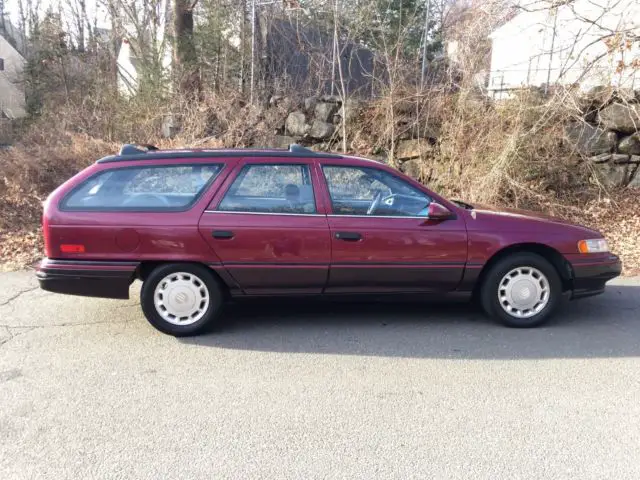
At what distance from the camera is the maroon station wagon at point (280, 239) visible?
4652mm

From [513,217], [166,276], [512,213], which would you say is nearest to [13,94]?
[166,276]

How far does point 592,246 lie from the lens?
5.05 meters

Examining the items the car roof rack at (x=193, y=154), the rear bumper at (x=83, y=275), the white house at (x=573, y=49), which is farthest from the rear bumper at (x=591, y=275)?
the white house at (x=573, y=49)

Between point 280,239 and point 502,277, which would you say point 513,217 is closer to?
point 502,277

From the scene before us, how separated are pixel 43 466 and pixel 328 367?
198 centimetres

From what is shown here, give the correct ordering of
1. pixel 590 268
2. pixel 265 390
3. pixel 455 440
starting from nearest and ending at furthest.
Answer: pixel 455 440
pixel 265 390
pixel 590 268

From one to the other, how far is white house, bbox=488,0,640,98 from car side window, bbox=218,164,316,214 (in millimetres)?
6871

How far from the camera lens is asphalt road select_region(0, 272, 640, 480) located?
9.73 feet

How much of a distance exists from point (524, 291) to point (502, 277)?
25 centimetres

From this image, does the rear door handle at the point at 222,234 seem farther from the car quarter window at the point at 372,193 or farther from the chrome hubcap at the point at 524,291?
the chrome hubcap at the point at 524,291

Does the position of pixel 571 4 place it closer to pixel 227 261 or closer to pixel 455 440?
pixel 227 261

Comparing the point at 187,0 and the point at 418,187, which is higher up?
the point at 187,0

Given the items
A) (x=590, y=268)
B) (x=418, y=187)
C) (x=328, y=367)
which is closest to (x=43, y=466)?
(x=328, y=367)

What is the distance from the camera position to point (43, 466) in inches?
114
